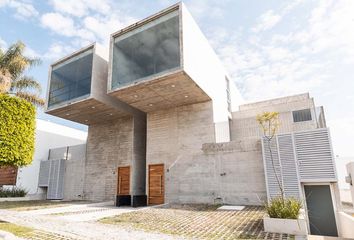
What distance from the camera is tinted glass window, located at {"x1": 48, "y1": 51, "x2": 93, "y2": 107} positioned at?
13430 millimetres

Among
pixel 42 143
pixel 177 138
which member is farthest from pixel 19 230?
pixel 42 143

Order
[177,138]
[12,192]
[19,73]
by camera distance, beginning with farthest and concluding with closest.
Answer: [19,73], [12,192], [177,138]

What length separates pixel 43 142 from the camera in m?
19.5

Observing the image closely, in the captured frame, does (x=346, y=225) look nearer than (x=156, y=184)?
Yes

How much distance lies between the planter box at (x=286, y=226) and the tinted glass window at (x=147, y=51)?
6912mm

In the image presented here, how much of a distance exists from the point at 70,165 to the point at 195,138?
10.0 metres

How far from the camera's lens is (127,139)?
50.0 feet

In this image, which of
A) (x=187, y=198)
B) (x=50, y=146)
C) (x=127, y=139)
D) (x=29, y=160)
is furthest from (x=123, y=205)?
(x=50, y=146)

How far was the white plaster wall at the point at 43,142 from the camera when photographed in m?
18.1

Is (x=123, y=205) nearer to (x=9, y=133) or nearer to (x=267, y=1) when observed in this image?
(x=9, y=133)

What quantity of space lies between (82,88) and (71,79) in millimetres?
1445

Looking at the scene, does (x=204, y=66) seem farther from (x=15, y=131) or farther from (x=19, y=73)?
(x=19, y=73)

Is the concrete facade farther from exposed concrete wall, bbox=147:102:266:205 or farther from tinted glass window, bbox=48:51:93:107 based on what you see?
tinted glass window, bbox=48:51:93:107

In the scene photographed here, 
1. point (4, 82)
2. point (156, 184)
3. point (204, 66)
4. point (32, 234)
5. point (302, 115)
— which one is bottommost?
point (32, 234)
